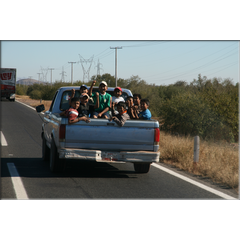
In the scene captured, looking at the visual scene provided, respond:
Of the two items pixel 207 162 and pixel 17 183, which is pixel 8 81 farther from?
pixel 17 183

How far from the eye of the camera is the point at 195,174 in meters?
8.59

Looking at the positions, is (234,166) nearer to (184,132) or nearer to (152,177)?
(152,177)

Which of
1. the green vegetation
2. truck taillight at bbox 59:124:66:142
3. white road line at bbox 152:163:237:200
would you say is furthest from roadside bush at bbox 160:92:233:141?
truck taillight at bbox 59:124:66:142

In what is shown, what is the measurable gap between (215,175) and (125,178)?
6.67 feet

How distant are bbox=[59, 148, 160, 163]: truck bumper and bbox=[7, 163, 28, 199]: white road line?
3.19 feet

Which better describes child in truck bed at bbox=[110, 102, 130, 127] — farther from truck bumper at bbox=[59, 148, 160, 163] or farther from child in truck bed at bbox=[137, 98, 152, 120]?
child in truck bed at bbox=[137, 98, 152, 120]

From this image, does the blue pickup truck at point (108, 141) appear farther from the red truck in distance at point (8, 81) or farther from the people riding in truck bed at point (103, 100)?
the red truck in distance at point (8, 81)

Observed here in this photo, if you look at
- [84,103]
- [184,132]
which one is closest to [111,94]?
[84,103]

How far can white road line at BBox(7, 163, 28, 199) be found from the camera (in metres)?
6.27

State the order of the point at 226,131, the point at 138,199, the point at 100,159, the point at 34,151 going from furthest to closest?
the point at 226,131 → the point at 34,151 → the point at 100,159 → the point at 138,199

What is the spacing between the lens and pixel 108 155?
7270 mm

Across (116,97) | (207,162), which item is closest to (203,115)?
(207,162)

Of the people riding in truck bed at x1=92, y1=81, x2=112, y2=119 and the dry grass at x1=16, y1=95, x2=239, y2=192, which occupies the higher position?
the people riding in truck bed at x1=92, y1=81, x2=112, y2=119

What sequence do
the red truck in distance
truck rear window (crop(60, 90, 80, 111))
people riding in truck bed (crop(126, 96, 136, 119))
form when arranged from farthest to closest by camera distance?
1. the red truck in distance
2. truck rear window (crop(60, 90, 80, 111))
3. people riding in truck bed (crop(126, 96, 136, 119))
